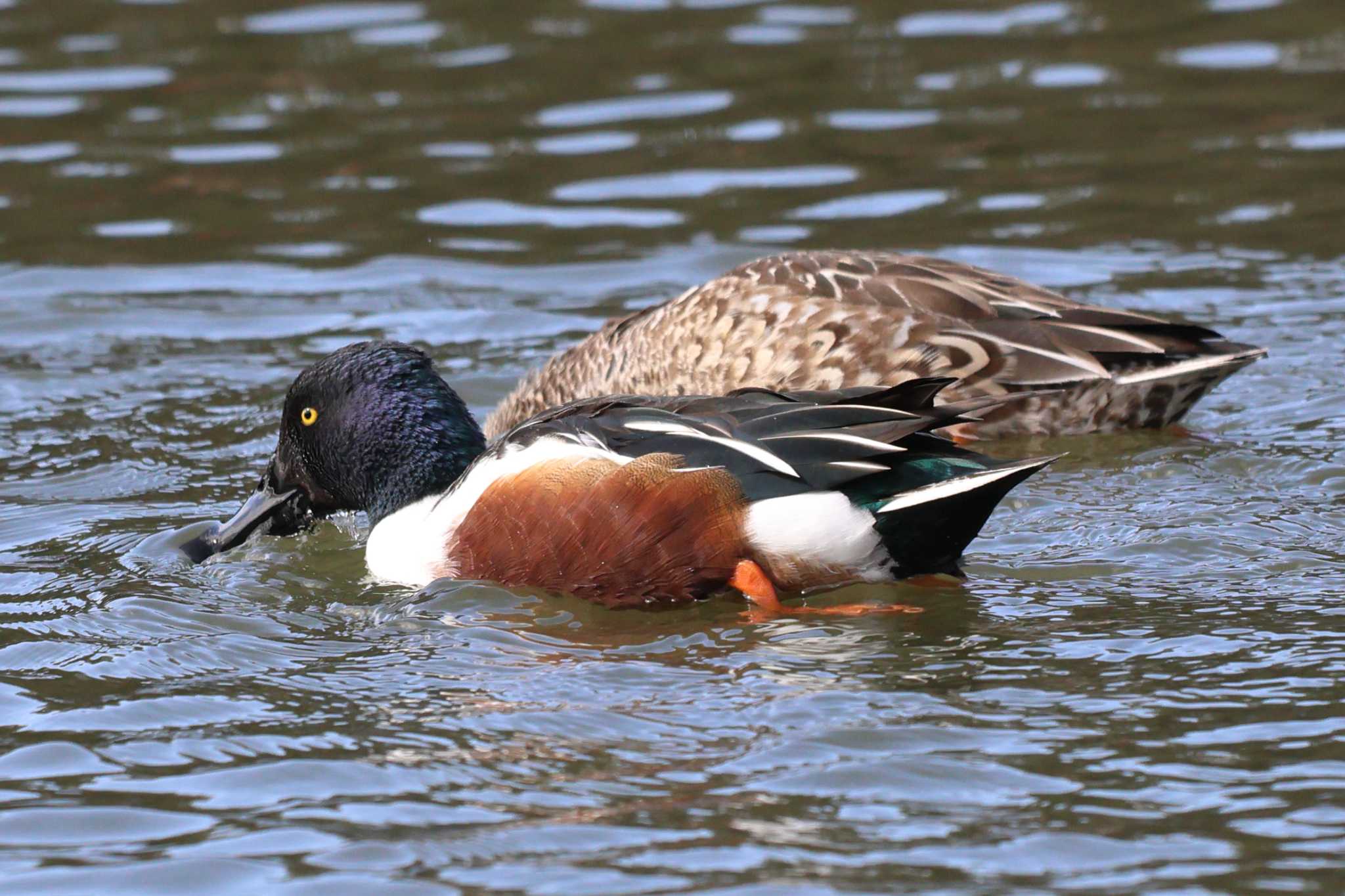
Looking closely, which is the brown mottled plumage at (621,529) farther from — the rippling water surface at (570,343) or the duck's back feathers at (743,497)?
the rippling water surface at (570,343)

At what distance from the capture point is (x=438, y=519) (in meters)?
6.52

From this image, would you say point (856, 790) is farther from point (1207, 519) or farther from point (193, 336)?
point (193, 336)

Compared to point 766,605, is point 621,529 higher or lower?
higher

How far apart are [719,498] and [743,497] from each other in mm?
72

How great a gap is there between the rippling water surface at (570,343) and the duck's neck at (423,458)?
0.36 m

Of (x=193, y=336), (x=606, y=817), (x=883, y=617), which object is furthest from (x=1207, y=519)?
(x=193, y=336)

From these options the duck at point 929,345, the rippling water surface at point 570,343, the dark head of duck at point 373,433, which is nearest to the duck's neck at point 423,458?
the dark head of duck at point 373,433

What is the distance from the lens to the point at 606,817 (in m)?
4.59

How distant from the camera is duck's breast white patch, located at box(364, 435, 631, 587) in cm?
621

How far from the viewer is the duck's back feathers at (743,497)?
5980 mm

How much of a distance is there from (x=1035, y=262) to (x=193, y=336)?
4.42m

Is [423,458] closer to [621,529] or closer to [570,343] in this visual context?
[621,529]

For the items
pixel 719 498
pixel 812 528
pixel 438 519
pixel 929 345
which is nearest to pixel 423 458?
pixel 438 519

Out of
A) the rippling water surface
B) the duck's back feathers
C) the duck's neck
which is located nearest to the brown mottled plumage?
the duck's back feathers
